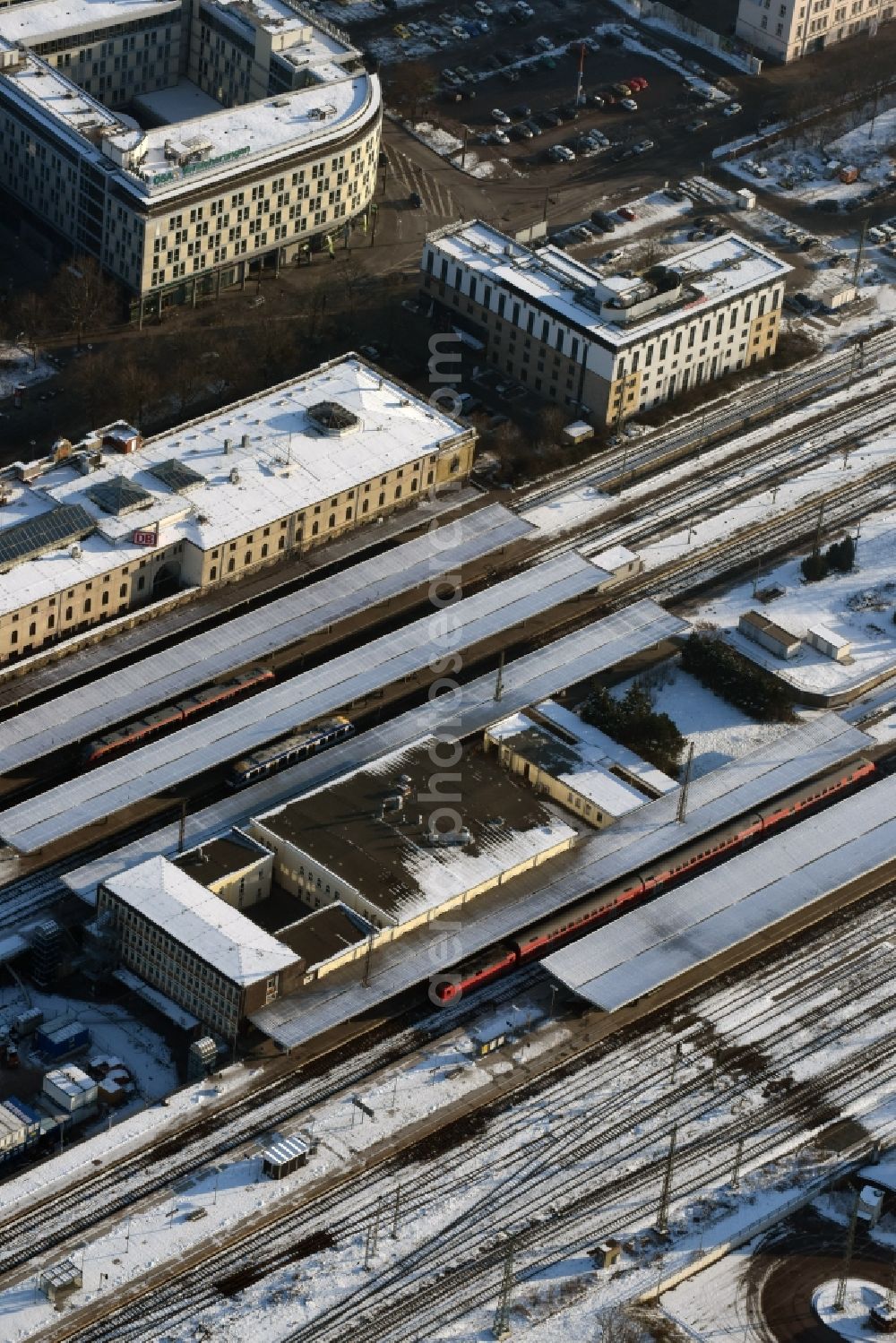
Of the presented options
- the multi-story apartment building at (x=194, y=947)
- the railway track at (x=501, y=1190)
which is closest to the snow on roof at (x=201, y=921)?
the multi-story apartment building at (x=194, y=947)

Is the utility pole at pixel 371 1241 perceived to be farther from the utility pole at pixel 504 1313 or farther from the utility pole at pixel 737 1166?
the utility pole at pixel 737 1166

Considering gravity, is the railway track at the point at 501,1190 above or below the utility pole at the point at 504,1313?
below

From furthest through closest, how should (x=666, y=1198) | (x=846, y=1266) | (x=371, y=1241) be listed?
(x=666, y=1198) → (x=846, y=1266) → (x=371, y=1241)

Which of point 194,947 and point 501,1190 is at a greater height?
point 194,947

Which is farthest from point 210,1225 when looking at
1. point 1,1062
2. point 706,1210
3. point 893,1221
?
point 893,1221

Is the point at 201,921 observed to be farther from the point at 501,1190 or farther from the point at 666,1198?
the point at 666,1198

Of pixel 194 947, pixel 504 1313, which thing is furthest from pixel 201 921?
pixel 504 1313

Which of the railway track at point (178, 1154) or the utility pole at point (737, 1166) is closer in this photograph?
the railway track at point (178, 1154)

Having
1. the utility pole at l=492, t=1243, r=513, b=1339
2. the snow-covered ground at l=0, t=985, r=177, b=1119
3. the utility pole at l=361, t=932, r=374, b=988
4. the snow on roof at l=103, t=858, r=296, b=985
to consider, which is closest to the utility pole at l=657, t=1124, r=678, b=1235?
the utility pole at l=492, t=1243, r=513, b=1339
